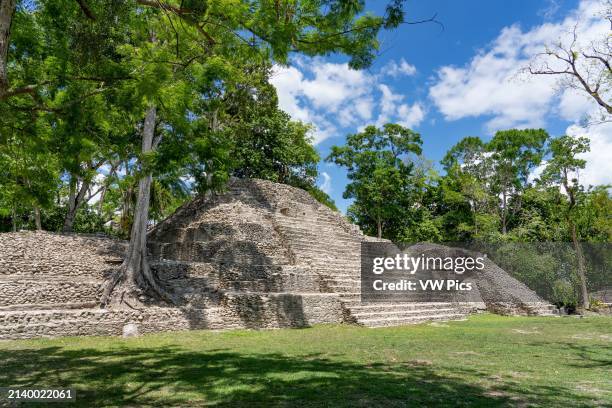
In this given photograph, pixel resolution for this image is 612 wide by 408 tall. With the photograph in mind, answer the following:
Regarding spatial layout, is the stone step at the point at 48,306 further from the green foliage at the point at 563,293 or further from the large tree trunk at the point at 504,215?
the large tree trunk at the point at 504,215

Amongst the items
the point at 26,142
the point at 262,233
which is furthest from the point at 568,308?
the point at 26,142

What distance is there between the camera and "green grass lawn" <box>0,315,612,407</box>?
174 inches

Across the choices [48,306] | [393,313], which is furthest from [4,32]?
[393,313]

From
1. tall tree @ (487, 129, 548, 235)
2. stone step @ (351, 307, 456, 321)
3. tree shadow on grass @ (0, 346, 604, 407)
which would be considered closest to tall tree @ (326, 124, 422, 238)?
tall tree @ (487, 129, 548, 235)

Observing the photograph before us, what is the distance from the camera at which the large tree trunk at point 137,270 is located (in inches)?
423

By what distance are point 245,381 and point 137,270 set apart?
7.26 meters

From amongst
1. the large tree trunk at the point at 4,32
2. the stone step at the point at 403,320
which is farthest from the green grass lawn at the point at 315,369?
the large tree trunk at the point at 4,32

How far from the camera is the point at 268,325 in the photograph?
36.7 ft

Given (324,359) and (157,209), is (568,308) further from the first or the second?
(157,209)

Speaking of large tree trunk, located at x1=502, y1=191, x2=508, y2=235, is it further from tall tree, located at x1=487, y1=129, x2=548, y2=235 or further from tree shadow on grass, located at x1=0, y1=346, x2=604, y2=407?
tree shadow on grass, located at x1=0, y1=346, x2=604, y2=407

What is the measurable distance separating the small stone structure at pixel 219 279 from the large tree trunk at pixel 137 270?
45 cm

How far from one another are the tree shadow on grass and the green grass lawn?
12mm

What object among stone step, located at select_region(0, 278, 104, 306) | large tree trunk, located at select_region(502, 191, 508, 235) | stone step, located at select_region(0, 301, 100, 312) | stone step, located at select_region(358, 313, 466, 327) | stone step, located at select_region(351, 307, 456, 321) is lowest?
stone step, located at select_region(358, 313, 466, 327)

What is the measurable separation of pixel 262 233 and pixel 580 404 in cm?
1216
